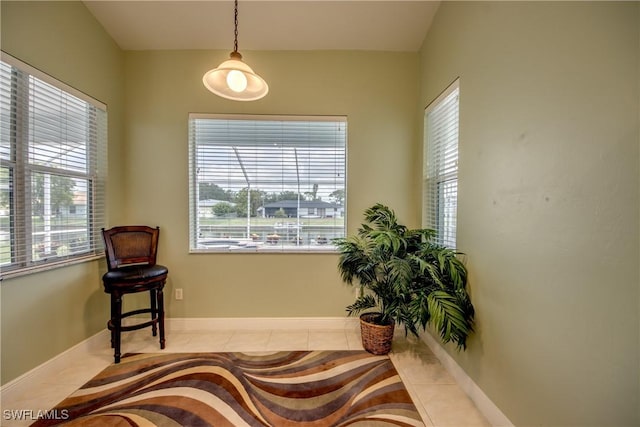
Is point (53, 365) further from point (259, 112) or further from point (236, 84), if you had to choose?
point (259, 112)

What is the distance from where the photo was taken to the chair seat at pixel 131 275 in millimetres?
1859

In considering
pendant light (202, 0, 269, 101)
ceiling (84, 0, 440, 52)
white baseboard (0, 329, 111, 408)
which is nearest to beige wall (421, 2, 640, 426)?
ceiling (84, 0, 440, 52)

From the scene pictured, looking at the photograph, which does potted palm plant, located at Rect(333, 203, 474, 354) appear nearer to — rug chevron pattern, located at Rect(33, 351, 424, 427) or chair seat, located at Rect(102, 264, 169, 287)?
rug chevron pattern, located at Rect(33, 351, 424, 427)

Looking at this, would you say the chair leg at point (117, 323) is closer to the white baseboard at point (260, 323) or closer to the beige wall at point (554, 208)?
the white baseboard at point (260, 323)

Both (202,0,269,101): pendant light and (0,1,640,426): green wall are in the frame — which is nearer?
(0,1,640,426): green wall

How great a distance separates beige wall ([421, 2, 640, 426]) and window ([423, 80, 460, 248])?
266mm

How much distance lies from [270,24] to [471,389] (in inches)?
129

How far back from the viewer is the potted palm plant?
1.52m

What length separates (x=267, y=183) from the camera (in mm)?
2523

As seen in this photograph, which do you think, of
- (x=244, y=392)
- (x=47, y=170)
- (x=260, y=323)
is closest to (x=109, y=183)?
(x=47, y=170)

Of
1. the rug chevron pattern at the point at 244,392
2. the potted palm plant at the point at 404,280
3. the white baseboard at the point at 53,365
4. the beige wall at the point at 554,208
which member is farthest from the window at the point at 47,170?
the beige wall at the point at 554,208

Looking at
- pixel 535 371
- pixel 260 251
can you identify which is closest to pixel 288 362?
pixel 260 251

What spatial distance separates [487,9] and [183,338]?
11.4 ft

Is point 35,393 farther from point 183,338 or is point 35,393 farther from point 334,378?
point 334,378
